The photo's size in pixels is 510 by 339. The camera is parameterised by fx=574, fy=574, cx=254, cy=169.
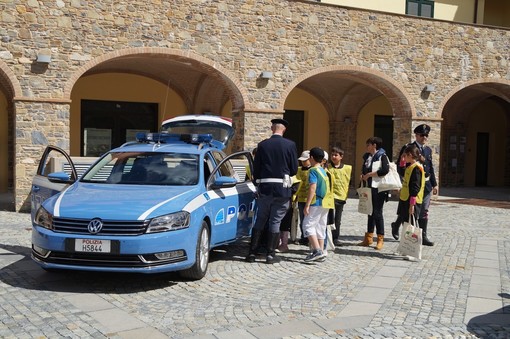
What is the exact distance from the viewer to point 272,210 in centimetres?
776

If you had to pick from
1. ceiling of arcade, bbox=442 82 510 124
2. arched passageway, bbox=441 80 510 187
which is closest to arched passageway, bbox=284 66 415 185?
ceiling of arcade, bbox=442 82 510 124

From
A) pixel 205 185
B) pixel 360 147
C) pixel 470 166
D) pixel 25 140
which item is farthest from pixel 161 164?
pixel 470 166

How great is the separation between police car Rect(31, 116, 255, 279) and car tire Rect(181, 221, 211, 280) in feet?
0.04

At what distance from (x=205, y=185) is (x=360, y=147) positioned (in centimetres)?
1656

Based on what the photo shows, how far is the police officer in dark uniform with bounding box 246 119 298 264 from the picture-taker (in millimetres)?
7656

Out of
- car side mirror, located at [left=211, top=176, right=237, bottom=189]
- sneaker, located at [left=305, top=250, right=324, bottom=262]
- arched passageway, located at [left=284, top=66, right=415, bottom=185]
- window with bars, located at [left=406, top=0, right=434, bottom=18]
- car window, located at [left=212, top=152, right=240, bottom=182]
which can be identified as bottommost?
sneaker, located at [left=305, top=250, right=324, bottom=262]

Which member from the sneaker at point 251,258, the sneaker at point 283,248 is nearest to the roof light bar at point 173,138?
the sneaker at point 251,258

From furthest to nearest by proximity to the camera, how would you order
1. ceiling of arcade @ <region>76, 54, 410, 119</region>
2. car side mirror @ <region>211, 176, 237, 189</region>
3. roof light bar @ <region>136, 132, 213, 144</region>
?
ceiling of arcade @ <region>76, 54, 410, 119</region>, roof light bar @ <region>136, 132, 213, 144</region>, car side mirror @ <region>211, 176, 237, 189</region>

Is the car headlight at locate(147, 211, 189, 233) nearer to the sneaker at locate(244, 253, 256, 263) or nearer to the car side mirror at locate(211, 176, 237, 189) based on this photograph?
the car side mirror at locate(211, 176, 237, 189)

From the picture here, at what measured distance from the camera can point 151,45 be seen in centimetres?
1439

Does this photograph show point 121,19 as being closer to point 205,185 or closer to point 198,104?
point 198,104

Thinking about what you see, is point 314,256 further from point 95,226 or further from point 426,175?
point 95,226

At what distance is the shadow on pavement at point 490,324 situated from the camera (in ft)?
17.0

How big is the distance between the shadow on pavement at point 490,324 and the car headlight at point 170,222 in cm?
306
